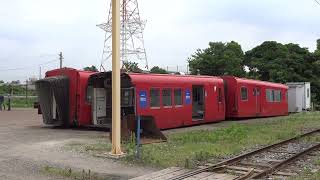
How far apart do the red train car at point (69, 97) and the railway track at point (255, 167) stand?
8202 mm

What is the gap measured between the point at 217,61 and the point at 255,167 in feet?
135

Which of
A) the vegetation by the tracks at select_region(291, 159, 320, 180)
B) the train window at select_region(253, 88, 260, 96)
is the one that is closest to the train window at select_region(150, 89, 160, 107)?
the vegetation by the tracks at select_region(291, 159, 320, 180)

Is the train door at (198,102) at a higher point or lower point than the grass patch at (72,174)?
higher

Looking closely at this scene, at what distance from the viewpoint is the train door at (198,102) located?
25.1 metres

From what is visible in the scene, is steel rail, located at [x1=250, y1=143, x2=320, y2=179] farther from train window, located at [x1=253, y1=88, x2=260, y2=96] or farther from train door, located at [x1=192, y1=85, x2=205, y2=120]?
train window, located at [x1=253, y1=88, x2=260, y2=96]

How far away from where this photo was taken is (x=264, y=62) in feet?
190

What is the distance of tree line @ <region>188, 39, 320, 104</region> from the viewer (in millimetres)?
53500

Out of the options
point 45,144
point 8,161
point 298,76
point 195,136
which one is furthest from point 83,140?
point 298,76

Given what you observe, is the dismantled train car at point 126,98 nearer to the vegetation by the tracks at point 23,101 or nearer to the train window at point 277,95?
the train window at point 277,95

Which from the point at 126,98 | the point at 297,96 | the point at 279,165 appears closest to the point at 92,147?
the point at 279,165

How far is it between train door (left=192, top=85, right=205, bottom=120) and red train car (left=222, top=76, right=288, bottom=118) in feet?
11.9

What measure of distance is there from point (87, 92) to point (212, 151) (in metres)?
8.15

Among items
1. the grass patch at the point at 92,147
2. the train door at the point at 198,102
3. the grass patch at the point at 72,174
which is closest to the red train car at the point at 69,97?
the grass patch at the point at 92,147

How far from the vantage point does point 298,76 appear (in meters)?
55.7
